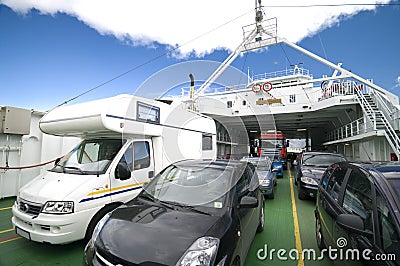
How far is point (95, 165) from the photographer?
12.3ft

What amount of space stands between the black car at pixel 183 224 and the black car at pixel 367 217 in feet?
3.36

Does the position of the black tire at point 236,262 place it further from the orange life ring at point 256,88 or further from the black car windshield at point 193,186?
the orange life ring at point 256,88

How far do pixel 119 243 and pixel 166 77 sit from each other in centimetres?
538

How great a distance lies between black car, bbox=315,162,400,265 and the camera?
1.68 metres

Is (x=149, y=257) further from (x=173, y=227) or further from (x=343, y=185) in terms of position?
(x=343, y=185)

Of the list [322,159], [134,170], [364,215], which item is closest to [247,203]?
[364,215]

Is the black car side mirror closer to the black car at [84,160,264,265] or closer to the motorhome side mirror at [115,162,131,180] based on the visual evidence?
the black car at [84,160,264,265]

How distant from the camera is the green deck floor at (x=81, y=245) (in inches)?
121

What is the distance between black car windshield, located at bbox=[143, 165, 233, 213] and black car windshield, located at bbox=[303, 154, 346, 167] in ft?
18.3

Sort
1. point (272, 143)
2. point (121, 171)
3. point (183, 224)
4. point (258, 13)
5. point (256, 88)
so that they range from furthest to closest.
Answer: point (256, 88) < point (258, 13) < point (272, 143) < point (121, 171) < point (183, 224)

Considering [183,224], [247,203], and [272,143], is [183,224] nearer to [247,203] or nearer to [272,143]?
[247,203]

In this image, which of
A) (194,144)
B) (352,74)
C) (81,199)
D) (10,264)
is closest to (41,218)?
(81,199)

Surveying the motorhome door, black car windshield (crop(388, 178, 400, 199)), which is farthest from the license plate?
black car windshield (crop(388, 178, 400, 199))

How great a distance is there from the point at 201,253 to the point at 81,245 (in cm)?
280
